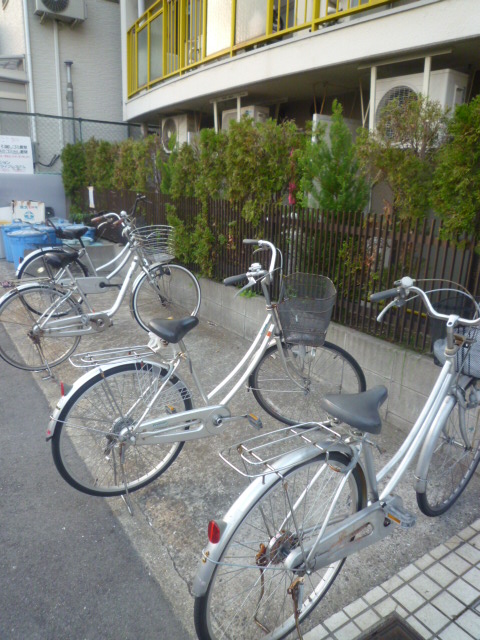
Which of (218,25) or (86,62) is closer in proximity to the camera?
(218,25)

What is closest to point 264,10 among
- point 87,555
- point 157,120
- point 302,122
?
point 302,122

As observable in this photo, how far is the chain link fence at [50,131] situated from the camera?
10891 mm

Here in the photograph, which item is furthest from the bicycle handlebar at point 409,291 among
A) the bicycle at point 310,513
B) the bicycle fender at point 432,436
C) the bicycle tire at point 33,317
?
the bicycle tire at point 33,317

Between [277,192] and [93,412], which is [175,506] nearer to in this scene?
[93,412]

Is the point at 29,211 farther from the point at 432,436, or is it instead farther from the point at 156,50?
the point at 432,436

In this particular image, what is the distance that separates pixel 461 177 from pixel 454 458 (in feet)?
5.92

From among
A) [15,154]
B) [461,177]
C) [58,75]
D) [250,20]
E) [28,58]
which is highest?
[28,58]

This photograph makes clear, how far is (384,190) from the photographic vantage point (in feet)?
17.1

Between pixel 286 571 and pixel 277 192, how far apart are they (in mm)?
3880

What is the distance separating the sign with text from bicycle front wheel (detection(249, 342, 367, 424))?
27.2ft

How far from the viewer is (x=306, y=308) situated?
3018mm

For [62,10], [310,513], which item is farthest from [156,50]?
[310,513]

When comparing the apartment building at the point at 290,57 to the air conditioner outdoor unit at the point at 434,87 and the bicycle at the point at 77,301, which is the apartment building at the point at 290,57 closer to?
the air conditioner outdoor unit at the point at 434,87

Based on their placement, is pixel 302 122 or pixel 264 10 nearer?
pixel 264 10
